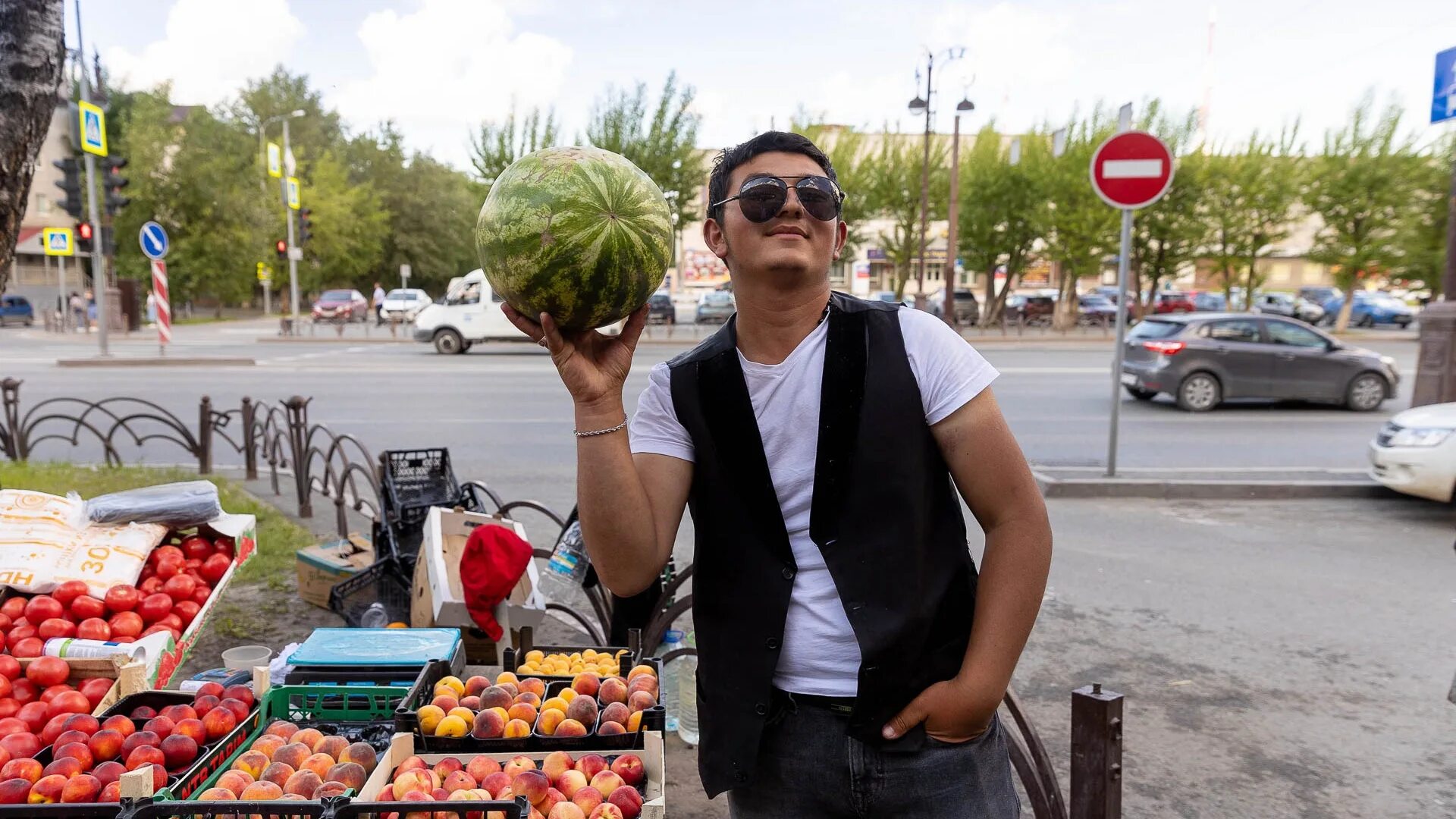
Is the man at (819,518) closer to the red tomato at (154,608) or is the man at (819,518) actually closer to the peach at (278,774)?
the peach at (278,774)

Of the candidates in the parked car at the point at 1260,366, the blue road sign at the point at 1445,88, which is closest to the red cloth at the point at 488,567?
the blue road sign at the point at 1445,88

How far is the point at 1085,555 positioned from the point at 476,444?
6.78m

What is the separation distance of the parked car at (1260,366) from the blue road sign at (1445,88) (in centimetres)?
560

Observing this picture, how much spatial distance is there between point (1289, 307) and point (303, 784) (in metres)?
46.2

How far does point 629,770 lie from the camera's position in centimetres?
257

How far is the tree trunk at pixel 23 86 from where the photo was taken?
4.59 meters

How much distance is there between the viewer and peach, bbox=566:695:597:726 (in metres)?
2.88

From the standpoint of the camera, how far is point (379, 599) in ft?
16.1

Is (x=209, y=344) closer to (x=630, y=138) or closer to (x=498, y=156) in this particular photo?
Answer: (x=498, y=156)

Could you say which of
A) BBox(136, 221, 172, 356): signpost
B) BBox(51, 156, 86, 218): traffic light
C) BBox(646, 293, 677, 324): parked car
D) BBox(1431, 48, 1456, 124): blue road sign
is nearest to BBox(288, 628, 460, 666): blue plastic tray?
BBox(1431, 48, 1456, 124): blue road sign

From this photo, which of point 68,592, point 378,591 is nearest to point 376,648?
point 68,592

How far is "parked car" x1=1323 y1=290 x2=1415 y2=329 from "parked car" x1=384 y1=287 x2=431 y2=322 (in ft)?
131

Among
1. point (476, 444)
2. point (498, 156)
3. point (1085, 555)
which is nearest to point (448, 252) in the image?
point (498, 156)

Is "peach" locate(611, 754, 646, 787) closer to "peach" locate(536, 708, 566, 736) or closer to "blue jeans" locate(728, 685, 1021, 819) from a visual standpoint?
"peach" locate(536, 708, 566, 736)
